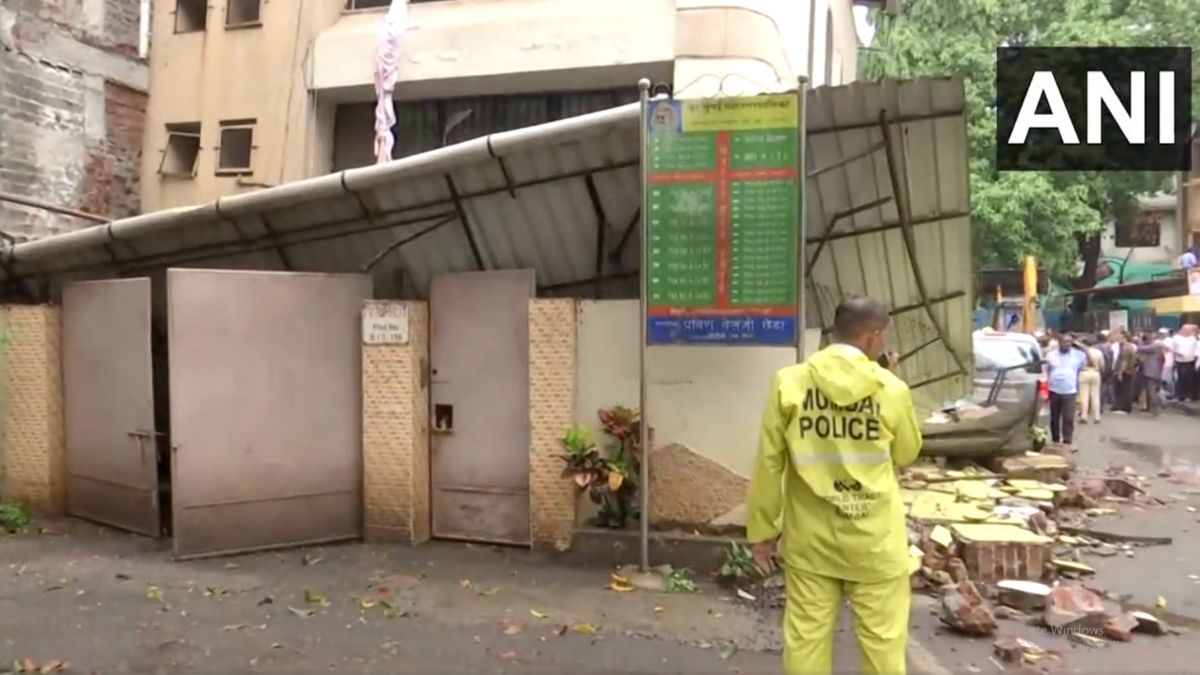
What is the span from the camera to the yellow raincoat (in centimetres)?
396

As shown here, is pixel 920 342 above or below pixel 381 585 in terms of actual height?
above

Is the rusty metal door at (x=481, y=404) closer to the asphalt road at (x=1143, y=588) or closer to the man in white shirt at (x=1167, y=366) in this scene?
the asphalt road at (x=1143, y=588)

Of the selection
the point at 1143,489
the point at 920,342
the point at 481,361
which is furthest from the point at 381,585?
the point at 1143,489

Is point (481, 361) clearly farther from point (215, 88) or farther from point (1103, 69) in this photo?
point (1103, 69)

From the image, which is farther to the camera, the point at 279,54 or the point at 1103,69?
the point at 1103,69

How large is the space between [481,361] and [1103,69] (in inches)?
487

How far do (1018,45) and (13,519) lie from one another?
66.6ft

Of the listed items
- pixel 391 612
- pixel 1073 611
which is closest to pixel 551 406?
pixel 391 612

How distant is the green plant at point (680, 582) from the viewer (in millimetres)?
6285

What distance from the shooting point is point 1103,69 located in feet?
51.1

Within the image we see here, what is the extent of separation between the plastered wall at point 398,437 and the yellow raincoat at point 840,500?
3.76 m

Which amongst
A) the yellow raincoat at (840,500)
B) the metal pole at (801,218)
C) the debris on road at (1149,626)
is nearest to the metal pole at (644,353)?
the metal pole at (801,218)

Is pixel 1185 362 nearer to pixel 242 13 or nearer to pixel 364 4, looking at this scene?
pixel 364 4

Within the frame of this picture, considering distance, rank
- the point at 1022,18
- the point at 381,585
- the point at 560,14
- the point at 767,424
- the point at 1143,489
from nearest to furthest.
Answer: the point at 767,424
the point at 381,585
the point at 560,14
the point at 1143,489
the point at 1022,18
